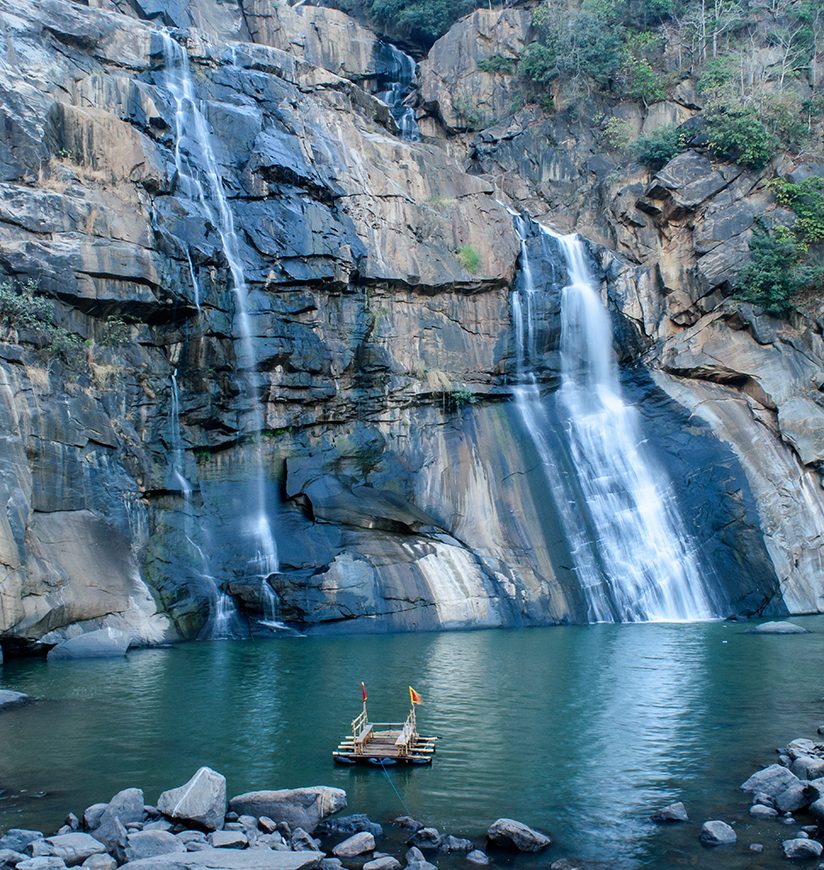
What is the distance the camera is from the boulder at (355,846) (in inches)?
384

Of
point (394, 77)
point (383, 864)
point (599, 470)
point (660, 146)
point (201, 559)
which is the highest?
point (394, 77)

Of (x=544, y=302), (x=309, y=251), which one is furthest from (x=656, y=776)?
(x=544, y=302)

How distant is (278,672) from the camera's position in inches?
813

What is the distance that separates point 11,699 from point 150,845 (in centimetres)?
921

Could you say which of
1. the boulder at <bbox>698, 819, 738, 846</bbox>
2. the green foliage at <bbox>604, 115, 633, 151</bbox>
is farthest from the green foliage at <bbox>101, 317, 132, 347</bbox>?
the green foliage at <bbox>604, 115, 633, 151</bbox>

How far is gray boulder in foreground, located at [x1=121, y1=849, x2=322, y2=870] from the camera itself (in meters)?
8.60

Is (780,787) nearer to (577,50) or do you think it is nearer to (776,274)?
(776,274)

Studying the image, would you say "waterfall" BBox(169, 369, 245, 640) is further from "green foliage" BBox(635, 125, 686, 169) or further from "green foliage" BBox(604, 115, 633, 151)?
"green foliage" BBox(604, 115, 633, 151)

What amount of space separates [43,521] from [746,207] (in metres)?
30.0

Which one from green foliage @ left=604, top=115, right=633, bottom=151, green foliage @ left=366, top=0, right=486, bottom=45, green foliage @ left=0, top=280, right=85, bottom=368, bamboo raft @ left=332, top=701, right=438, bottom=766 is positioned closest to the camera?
bamboo raft @ left=332, top=701, right=438, bottom=766

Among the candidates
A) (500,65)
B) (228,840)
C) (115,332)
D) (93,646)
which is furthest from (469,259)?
(228,840)

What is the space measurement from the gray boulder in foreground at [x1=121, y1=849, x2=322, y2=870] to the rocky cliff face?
586 inches

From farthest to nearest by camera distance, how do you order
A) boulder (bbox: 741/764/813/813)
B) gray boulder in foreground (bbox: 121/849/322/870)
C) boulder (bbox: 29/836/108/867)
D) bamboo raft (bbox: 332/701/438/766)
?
bamboo raft (bbox: 332/701/438/766), boulder (bbox: 741/764/813/813), boulder (bbox: 29/836/108/867), gray boulder in foreground (bbox: 121/849/322/870)

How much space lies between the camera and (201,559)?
2792 centimetres
